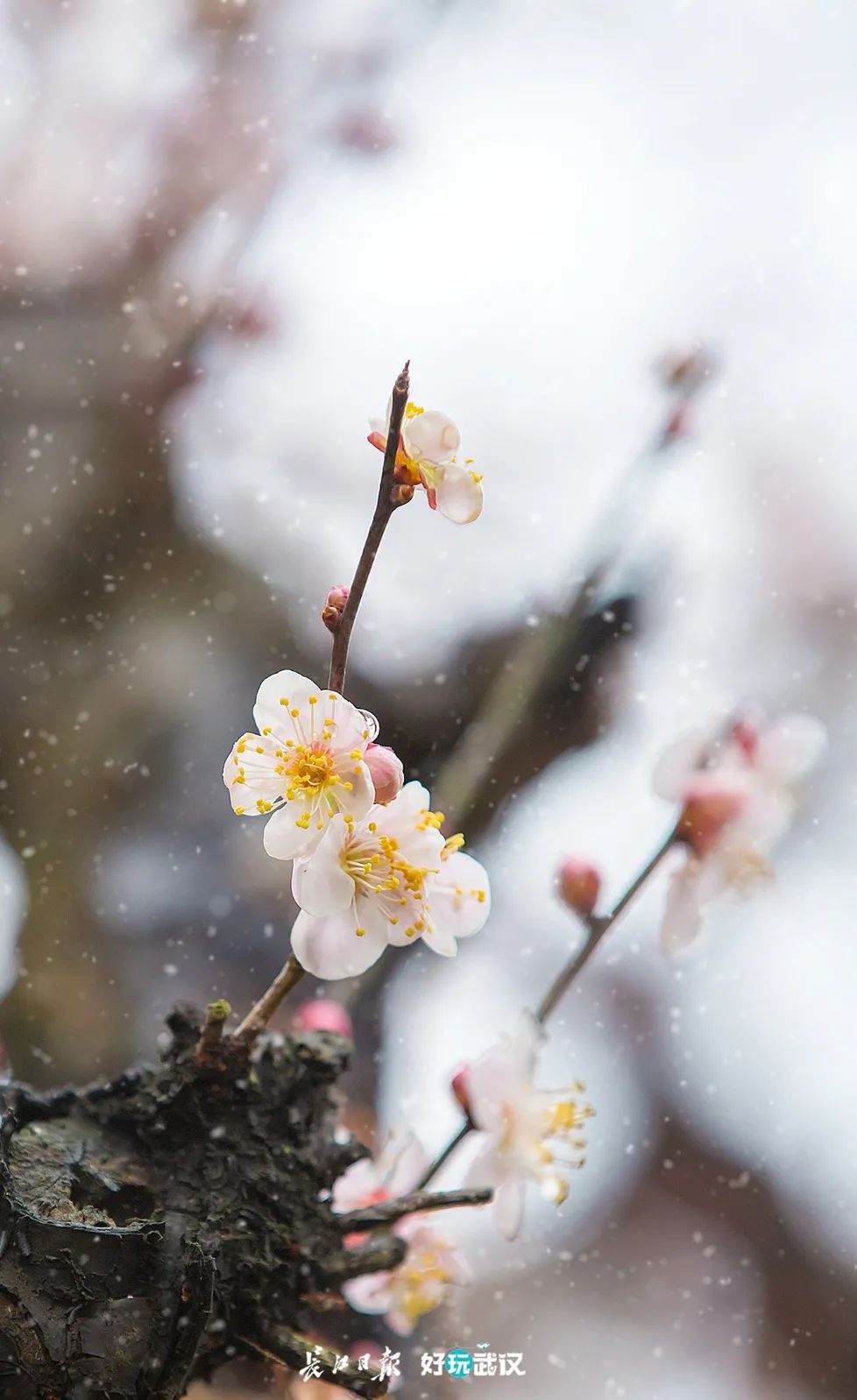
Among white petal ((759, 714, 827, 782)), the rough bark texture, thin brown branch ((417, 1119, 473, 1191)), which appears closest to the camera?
the rough bark texture

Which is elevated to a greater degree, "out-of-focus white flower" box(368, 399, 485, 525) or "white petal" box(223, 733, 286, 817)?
"out-of-focus white flower" box(368, 399, 485, 525)

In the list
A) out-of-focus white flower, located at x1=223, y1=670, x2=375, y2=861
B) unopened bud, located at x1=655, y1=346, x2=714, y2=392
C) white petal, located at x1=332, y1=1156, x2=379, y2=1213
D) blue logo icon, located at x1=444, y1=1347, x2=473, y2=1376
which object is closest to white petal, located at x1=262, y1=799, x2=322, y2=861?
out-of-focus white flower, located at x1=223, y1=670, x2=375, y2=861

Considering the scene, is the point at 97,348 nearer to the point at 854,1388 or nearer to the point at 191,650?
the point at 191,650

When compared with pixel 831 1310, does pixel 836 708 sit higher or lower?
higher

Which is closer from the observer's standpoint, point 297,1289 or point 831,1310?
point 297,1289

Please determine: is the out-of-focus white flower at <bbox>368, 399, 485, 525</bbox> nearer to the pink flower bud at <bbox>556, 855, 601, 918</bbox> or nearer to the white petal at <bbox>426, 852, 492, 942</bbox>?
the white petal at <bbox>426, 852, 492, 942</bbox>

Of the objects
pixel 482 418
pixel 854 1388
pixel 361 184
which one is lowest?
pixel 854 1388

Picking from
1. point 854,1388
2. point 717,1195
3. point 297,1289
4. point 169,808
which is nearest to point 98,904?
point 169,808
